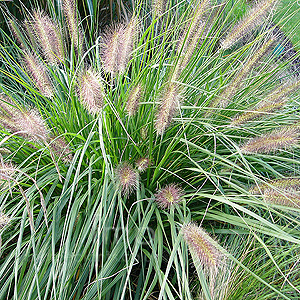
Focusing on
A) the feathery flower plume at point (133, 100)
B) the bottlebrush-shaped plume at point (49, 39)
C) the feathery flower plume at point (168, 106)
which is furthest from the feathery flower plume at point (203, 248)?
the bottlebrush-shaped plume at point (49, 39)

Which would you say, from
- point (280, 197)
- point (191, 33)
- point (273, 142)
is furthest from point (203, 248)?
point (191, 33)

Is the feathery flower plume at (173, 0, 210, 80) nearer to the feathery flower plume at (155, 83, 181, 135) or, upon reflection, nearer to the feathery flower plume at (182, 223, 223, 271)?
the feathery flower plume at (155, 83, 181, 135)

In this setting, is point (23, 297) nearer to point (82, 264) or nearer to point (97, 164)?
point (82, 264)

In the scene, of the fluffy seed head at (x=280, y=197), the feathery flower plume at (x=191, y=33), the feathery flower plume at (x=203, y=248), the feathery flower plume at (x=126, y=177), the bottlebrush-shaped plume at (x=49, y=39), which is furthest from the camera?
the bottlebrush-shaped plume at (x=49, y=39)

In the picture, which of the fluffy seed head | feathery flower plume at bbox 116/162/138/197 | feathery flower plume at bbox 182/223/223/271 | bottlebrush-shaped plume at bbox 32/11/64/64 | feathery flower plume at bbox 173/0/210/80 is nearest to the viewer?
feathery flower plume at bbox 182/223/223/271

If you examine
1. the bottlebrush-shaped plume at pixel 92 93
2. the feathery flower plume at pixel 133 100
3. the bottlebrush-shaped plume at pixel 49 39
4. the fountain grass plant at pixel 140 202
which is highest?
the bottlebrush-shaped plume at pixel 49 39

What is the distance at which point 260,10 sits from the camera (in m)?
1.58

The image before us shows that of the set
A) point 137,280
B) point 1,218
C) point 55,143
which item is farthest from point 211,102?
point 1,218

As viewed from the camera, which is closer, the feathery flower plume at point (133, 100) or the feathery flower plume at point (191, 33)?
the feathery flower plume at point (133, 100)

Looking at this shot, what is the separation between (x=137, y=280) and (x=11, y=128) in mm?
994

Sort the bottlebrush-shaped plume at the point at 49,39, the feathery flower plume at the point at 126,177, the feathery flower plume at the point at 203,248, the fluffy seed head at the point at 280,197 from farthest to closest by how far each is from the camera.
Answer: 1. the bottlebrush-shaped plume at the point at 49,39
2. the feathery flower plume at the point at 126,177
3. the fluffy seed head at the point at 280,197
4. the feathery flower plume at the point at 203,248

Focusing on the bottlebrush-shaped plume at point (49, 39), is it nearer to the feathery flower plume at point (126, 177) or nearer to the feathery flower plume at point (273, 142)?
the feathery flower plume at point (126, 177)

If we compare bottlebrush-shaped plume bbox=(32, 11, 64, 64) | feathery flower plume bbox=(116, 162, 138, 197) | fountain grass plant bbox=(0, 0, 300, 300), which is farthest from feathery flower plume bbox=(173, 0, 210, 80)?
bottlebrush-shaped plume bbox=(32, 11, 64, 64)

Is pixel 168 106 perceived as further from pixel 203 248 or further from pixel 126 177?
pixel 203 248
